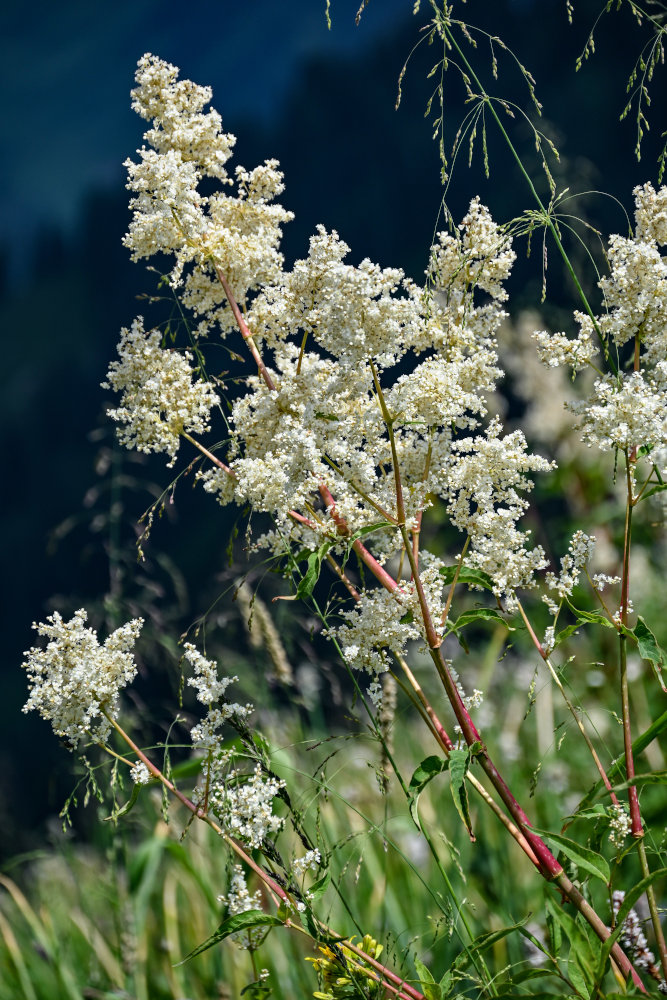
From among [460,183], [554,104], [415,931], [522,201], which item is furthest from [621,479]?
[554,104]

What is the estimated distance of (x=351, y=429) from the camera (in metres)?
0.92

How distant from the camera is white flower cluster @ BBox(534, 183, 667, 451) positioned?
817 millimetres

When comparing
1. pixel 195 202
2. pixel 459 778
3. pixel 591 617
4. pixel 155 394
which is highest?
pixel 195 202

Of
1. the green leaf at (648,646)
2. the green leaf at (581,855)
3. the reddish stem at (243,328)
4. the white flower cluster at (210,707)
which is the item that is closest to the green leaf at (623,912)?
the green leaf at (581,855)


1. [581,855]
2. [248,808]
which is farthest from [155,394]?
[581,855]

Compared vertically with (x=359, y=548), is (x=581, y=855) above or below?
below

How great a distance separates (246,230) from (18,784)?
18661 millimetres

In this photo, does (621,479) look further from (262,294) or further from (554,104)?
(554,104)

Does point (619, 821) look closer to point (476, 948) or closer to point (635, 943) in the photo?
point (476, 948)

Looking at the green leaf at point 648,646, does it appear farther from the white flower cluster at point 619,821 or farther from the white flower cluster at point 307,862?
the white flower cluster at point 307,862

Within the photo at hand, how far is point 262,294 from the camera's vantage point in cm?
105

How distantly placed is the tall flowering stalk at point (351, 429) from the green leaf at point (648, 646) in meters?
0.03

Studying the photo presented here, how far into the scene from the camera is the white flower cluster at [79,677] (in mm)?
882

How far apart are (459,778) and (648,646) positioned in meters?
0.27
